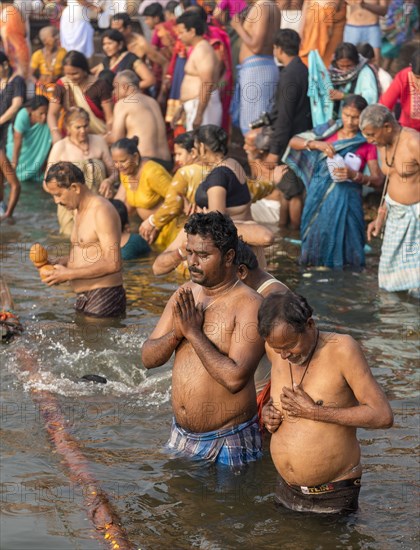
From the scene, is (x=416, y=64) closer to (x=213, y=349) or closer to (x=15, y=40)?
(x=213, y=349)

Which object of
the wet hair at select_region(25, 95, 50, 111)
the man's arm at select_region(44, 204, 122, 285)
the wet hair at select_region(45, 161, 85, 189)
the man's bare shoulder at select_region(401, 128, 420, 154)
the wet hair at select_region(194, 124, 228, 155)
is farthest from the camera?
the wet hair at select_region(25, 95, 50, 111)

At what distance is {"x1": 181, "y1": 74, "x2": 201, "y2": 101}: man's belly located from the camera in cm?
1195

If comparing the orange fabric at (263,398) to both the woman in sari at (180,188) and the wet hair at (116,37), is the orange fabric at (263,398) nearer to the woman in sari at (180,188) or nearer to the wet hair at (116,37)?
the woman in sari at (180,188)

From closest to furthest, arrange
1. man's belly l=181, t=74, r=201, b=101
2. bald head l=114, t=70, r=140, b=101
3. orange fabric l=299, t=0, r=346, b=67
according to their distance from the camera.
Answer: orange fabric l=299, t=0, r=346, b=67
bald head l=114, t=70, r=140, b=101
man's belly l=181, t=74, r=201, b=101

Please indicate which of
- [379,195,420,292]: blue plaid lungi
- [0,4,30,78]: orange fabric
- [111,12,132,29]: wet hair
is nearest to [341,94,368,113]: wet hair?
[379,195,420,292]: blue plaid lungi

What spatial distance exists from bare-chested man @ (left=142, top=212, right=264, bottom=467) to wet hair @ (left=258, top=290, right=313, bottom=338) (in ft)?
2.09

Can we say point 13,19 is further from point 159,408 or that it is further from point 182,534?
point 182,534

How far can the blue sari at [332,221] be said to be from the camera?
32.1ft

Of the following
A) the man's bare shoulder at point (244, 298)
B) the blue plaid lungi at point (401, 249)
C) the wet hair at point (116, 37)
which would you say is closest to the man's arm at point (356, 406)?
the man's bare shoulder at point (244, 298)

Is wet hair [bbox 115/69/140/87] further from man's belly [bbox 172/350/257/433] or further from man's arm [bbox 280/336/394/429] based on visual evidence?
man's arm [bbox 280/336/394/429]

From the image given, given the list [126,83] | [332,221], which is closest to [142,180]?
[126,83]

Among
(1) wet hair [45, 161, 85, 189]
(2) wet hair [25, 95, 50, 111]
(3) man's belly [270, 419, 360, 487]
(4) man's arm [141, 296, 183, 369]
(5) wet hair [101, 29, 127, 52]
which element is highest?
(5) wet hair [101, 29, 127, 52]

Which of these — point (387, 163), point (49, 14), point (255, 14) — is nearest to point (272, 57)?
point (255, 14)

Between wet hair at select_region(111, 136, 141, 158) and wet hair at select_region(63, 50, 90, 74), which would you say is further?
wet hair at select_region(63, 50, 90, 74)
